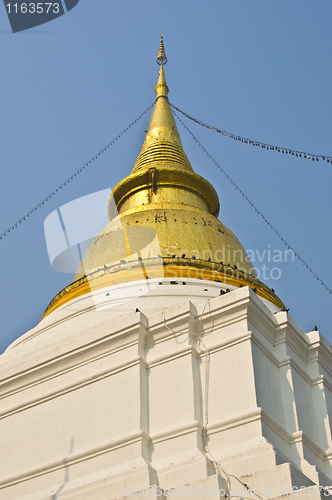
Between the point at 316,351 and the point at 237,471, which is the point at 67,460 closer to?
the point at 237,471

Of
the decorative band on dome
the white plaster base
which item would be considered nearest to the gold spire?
the decorative band on dome

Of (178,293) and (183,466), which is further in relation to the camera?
(178,293)

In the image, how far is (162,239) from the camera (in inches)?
528

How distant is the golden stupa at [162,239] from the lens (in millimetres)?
12773

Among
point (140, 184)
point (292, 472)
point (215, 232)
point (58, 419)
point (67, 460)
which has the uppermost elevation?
point (140, 184)

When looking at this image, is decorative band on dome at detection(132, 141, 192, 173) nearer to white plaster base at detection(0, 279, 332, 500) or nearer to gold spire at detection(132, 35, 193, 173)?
gold spire at detection(132, 35, 193, 173)

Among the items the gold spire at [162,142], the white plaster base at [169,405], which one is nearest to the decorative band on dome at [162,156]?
the gold spire at [162,142]

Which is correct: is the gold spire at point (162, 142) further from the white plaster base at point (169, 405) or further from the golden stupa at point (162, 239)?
the white plaster base at point (169, 405)

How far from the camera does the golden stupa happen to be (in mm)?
12773

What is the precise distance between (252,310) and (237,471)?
2323 mm

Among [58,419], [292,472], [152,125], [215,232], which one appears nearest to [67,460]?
[58,419]

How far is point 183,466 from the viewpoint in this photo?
8.16 metres

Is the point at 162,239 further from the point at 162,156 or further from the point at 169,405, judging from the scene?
the point at 169,405

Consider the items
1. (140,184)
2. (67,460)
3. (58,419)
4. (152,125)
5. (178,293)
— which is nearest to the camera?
(67,460)
